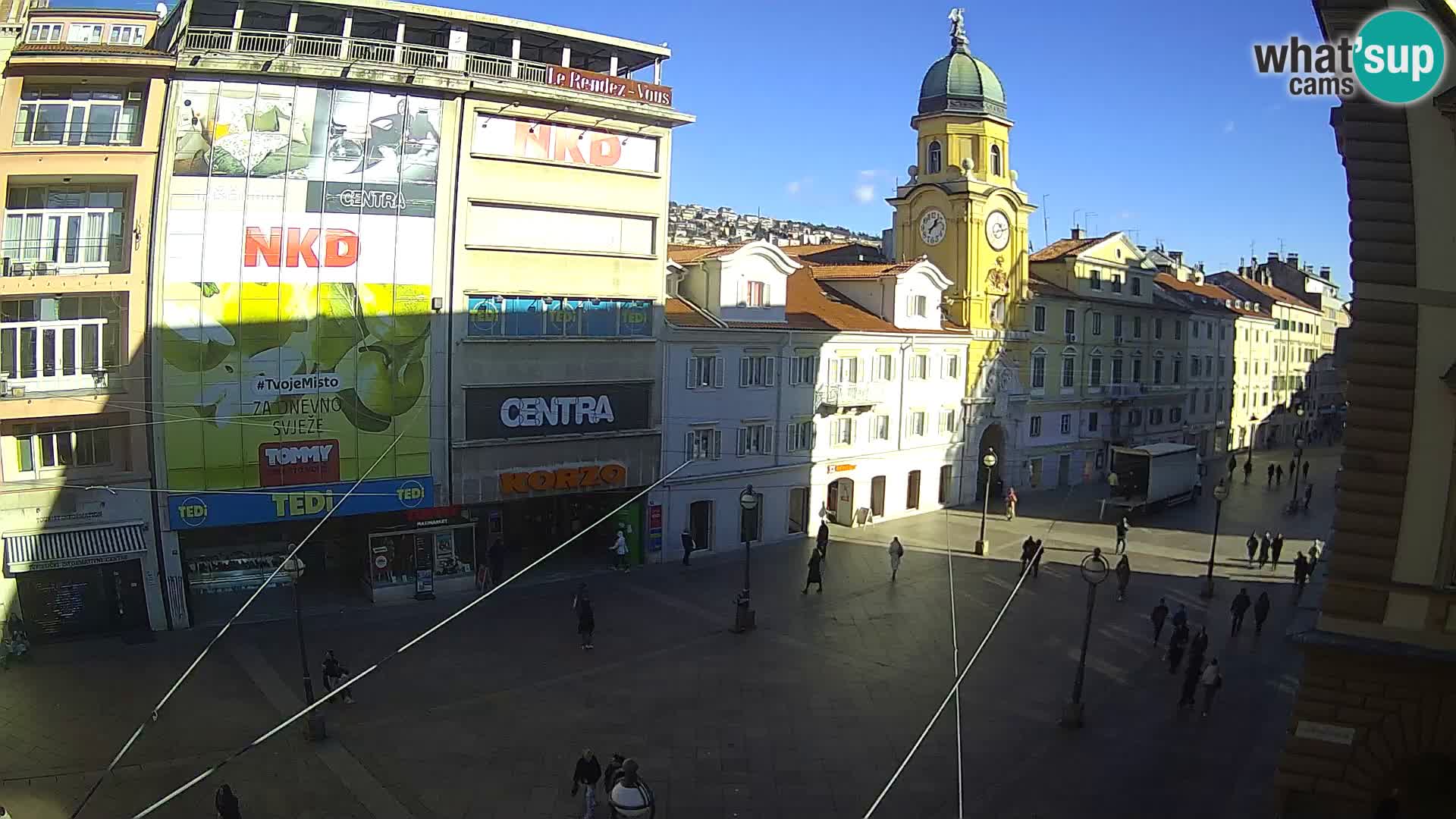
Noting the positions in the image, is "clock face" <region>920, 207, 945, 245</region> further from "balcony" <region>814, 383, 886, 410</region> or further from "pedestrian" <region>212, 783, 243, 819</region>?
"pedestrian" <region>212, 783, 243, 819</region>

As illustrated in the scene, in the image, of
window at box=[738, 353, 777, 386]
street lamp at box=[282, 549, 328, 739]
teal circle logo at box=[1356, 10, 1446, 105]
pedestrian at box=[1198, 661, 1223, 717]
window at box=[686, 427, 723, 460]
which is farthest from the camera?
window at box=[738, 353, 777, 386]

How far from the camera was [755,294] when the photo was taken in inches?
1453

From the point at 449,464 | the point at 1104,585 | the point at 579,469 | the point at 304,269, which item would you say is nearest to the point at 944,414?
the point at 1104,585

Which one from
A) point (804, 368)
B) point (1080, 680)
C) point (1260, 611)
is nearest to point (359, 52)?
point (804, 368)

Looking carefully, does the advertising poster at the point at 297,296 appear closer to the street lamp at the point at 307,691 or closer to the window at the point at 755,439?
the street lamp at the point at 307,691

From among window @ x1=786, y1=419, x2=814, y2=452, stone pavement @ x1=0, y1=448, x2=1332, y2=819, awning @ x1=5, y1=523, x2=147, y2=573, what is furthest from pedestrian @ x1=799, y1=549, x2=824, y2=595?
awning @ x1=5, y1=523, x2=147, y2=573

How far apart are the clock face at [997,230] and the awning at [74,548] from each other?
37.5 metres

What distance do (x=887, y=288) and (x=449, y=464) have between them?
73.7ft

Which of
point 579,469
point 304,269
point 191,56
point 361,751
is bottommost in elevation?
point 361,751

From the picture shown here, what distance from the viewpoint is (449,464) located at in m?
28.5

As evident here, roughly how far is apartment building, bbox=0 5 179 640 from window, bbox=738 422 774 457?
732 inches

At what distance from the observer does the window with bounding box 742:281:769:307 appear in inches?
1442

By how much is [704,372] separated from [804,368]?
5233 millimetres

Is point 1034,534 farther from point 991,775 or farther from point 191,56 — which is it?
point 191,56
